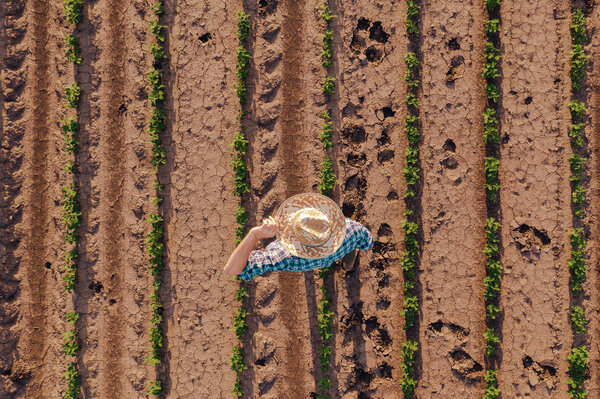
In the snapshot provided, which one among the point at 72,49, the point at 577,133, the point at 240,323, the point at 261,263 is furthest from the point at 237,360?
the point at 577,133

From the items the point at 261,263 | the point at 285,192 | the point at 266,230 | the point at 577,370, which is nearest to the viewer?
the point at 266,230

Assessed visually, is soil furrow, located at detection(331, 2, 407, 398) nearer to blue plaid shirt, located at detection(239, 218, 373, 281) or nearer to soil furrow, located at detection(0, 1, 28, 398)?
blue plaid shirt, located at detection(239, 218, 373, 281)

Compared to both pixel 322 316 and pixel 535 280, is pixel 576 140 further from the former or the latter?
pixel 322 316

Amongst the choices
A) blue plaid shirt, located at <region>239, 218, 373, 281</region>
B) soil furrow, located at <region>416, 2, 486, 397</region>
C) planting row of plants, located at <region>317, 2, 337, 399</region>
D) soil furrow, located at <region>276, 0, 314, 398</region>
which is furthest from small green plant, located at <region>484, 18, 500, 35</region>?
blue plaid shirt, located at <region>239, 218, 373, 281</region>

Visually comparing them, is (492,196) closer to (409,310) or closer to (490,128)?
(490,128)

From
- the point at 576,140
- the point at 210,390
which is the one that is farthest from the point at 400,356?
the point at 576,140

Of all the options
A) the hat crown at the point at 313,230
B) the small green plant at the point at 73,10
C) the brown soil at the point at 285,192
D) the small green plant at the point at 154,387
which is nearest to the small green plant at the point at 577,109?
the brown soil at the point at 285,192

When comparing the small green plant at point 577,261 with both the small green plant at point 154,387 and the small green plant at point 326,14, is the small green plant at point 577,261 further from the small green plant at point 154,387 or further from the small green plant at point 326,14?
the small green plant at point 154,387
